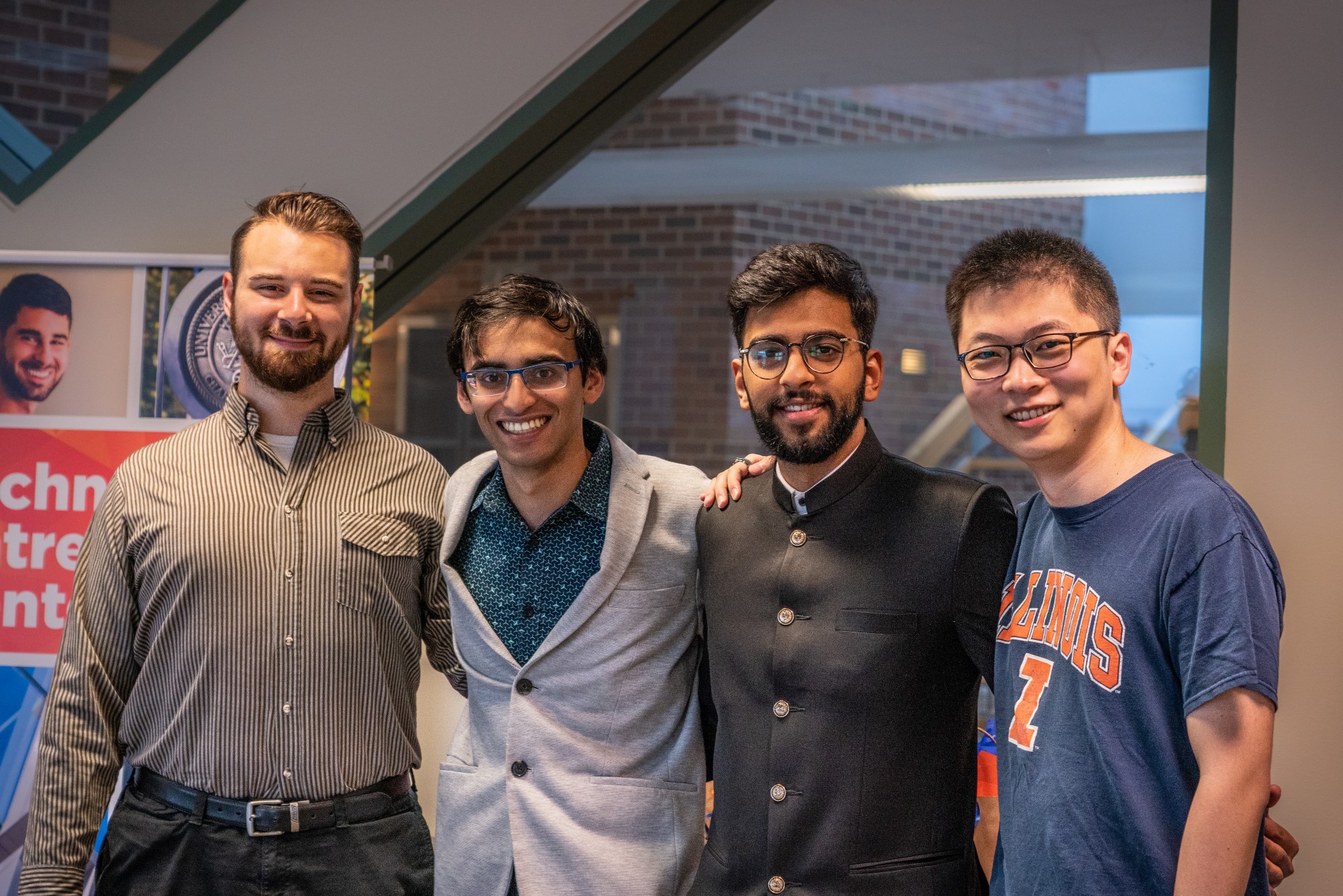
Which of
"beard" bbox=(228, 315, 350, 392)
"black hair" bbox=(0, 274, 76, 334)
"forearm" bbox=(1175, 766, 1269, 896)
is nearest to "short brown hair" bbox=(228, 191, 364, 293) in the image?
"beard" bbox=(228, 315, 350, 392)

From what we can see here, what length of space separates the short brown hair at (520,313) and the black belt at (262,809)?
0.80 metres

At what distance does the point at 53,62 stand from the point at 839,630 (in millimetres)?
6070

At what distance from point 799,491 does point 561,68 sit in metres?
1.56

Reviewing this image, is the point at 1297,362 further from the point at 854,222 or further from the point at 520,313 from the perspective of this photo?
the point at 854,222

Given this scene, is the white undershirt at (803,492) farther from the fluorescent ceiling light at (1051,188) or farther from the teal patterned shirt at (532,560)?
the fluorescent ceiling light at (1051,188)

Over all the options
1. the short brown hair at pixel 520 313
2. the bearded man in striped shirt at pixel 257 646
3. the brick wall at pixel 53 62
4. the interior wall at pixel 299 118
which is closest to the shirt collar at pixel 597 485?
the short brown hair at pixel 520 313

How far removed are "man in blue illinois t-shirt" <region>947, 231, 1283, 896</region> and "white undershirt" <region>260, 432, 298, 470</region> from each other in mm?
1235

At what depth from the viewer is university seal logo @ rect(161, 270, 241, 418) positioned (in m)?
2.78

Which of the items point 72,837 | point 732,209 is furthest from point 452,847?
point 732,209

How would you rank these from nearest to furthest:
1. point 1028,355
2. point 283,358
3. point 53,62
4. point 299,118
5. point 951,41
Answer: point 1028,355, point 283,358, point 299,118, point 53,62, point 951,41

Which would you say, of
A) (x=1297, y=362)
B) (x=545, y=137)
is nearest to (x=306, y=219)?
(x=545, y=137)

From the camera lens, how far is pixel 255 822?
78.4 inches

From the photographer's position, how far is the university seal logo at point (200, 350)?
9.12ft

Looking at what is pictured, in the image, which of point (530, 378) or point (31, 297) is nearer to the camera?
point (530, 378)
